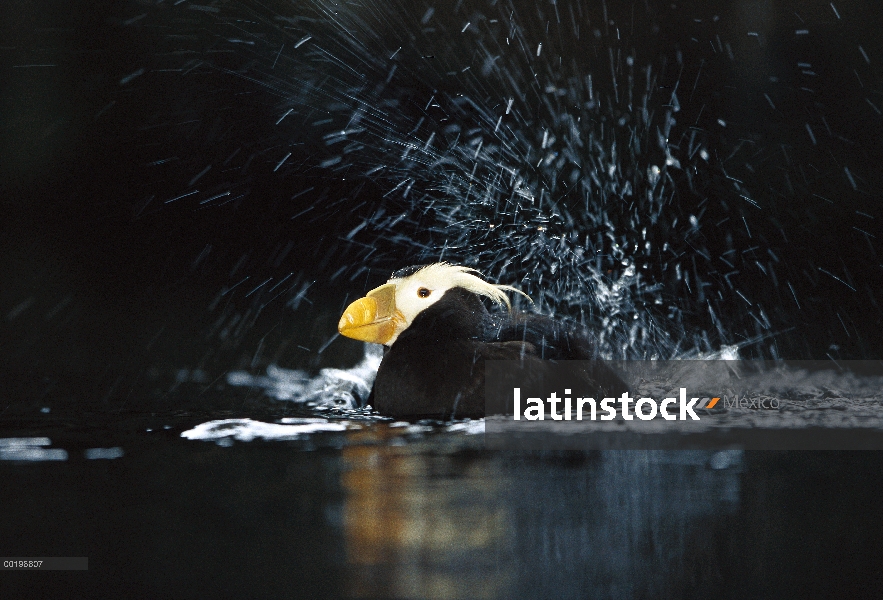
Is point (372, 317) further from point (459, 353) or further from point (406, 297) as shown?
point (459, 353)

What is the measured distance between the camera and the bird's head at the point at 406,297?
349 cm

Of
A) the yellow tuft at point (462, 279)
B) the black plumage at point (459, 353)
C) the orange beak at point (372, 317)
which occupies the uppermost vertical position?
the yellow tuft at point (462, 279)

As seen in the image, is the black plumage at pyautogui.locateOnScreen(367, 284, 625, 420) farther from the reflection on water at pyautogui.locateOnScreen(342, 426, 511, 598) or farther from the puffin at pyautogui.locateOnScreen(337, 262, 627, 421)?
the reflection on water at pyautogui.locateOnScreen(342, 426, 511, 598)

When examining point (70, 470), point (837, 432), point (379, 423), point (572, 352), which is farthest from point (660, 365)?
point (70, 470)

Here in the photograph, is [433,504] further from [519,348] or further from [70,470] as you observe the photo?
[519,348]

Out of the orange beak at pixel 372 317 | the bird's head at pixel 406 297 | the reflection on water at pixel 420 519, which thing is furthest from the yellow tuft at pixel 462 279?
the reflection on water at pixel 420 519

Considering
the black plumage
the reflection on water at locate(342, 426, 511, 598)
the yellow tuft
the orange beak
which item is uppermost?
the yellow tuft

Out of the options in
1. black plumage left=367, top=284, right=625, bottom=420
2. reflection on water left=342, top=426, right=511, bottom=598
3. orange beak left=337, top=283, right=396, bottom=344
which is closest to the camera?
reflection on water left=342, top=426, right=511, bottom=598

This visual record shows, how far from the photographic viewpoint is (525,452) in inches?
104

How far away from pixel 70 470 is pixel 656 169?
2.63 meters

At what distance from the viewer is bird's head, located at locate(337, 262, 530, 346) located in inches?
137

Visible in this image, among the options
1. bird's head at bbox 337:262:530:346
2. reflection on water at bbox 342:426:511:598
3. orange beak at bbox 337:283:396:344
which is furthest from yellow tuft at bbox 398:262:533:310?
reflection on water at bbox 342:426:511:598

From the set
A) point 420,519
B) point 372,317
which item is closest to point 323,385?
point 372,317

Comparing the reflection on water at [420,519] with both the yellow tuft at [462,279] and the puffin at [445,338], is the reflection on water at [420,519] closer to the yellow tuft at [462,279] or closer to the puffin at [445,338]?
the puffin at [445,338]
